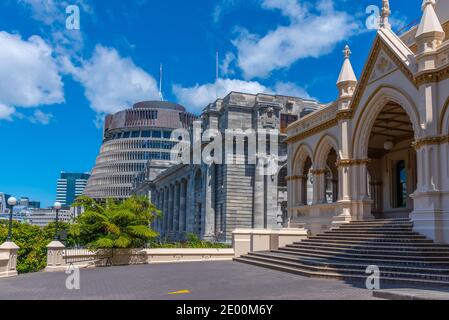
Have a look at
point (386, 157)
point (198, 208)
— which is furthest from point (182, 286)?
point (198, 208)

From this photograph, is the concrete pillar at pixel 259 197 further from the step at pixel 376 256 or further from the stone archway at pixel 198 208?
the step at pixel 376 256

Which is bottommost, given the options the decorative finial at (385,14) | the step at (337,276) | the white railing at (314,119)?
the step at (337,276)

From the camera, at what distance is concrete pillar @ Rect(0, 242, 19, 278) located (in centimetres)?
1781

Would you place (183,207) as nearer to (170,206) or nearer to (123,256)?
(170,206)

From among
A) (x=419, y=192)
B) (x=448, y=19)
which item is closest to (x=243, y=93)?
(x=448, y=19)

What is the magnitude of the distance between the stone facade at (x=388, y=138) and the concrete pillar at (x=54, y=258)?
1296 centimetres

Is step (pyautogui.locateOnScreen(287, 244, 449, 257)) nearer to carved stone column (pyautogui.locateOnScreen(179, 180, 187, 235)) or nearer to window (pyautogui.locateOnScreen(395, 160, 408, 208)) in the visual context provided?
window (pyautogui.locateOnScreen(395, 160, 408, 208))

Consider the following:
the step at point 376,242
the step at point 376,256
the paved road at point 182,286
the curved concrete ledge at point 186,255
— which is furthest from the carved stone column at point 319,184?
the paved road at point 182,286

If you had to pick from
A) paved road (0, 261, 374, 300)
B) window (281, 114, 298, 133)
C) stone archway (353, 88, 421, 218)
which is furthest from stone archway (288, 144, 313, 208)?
window (281, 114, 298, 133)

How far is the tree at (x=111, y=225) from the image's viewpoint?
68.3ft

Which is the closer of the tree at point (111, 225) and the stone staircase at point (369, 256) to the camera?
the stone staircase at point (369, 256)

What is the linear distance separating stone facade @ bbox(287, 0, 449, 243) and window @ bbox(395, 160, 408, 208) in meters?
0.05

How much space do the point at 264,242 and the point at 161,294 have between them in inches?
515

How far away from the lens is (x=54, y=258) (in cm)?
1938
